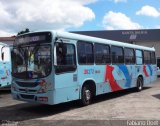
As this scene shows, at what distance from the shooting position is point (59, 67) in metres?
11.6

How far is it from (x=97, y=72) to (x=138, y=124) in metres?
5.00

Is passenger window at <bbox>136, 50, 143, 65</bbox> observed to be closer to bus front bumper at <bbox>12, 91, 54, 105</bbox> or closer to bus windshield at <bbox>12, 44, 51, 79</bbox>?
bus windshield at <bbox>12, 44, 51, 79</bbox>

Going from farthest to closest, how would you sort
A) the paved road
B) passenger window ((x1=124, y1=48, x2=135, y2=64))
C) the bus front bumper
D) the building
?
1. the building
2. passenger window ((x1=124, y1=48, x2=135, y2=64))
3. the bus front bumper
4. the paved road

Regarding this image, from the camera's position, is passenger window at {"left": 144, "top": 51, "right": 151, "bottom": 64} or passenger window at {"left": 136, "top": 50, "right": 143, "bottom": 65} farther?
passenger window at {"left": 144, "top": 51, "right": 151, "bottom": 64}

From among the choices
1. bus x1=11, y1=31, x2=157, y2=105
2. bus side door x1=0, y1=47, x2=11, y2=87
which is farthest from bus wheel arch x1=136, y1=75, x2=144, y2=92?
bus side door x1=0, y1=47, x2=11, y2=87

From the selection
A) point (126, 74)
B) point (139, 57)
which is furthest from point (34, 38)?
point (139, 57)

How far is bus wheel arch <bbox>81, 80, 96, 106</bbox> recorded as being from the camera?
13.1 meters

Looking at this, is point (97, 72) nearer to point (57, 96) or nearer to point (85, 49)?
point (85, 49)

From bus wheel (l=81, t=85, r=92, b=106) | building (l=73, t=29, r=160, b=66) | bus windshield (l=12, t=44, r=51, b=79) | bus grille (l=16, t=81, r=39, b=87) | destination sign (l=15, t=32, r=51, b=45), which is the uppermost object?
building (l=73, t=29, r=160, b=66)

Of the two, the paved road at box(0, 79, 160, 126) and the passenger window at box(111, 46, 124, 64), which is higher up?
the passenger window at box(111, 46, 124, 64)

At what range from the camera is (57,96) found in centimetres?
1151

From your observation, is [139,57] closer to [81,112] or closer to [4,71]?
[4,71]

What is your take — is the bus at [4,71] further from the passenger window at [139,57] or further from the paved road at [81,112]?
the passenger window at [139,57]

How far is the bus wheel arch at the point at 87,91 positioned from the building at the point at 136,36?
Answer: 3389cm
